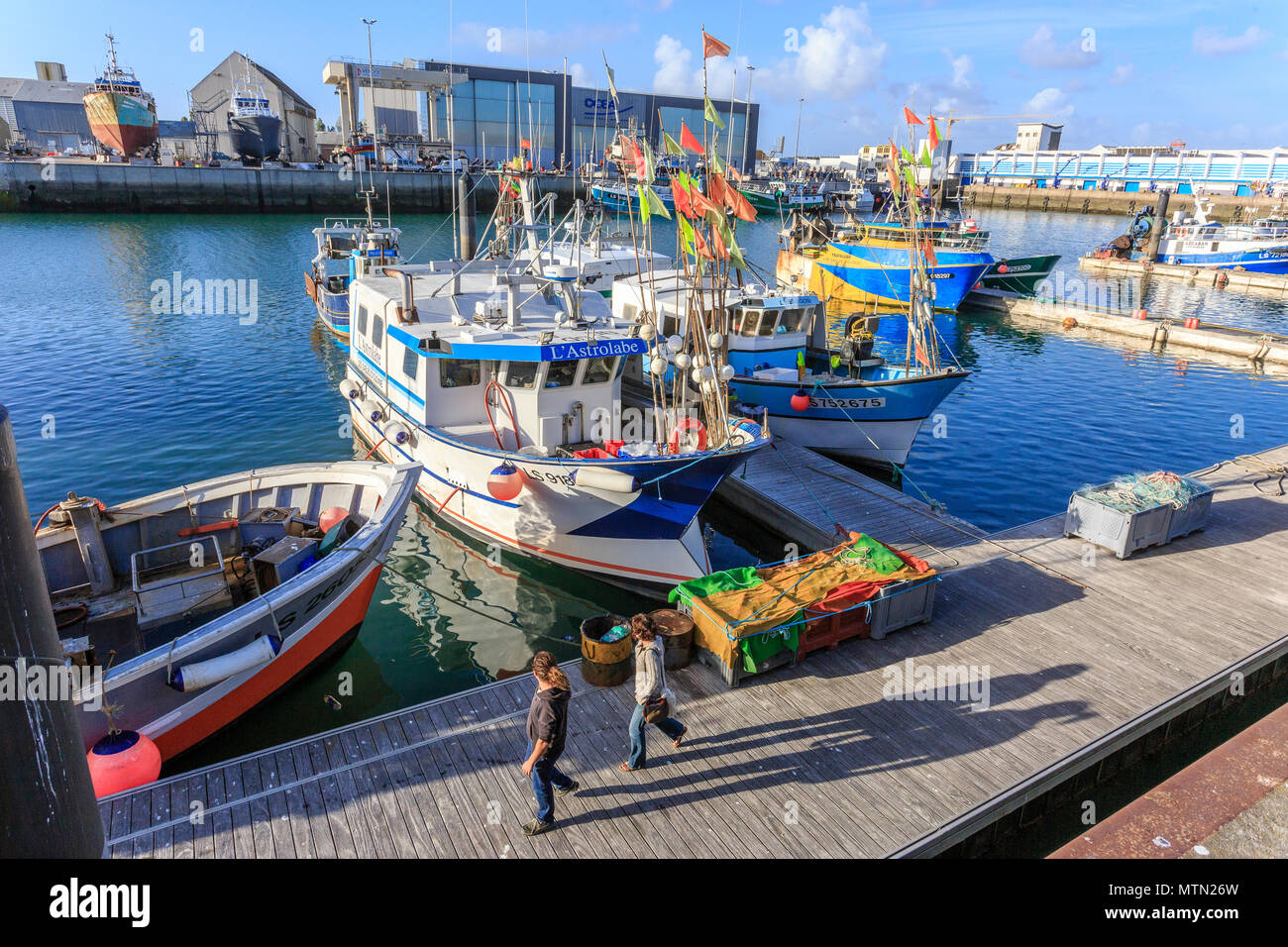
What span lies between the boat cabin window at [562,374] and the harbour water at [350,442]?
10.9 feet

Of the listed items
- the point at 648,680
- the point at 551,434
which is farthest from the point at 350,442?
the point at 648,680

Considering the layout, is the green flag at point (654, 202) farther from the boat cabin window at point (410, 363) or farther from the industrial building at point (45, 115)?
the industrial building at point (45, 115)

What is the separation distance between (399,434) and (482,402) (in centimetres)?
168

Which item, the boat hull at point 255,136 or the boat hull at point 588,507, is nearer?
the boat hull at point 588,507

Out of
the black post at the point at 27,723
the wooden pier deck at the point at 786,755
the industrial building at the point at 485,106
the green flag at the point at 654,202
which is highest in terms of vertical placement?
the industrial building at the point at 485,106

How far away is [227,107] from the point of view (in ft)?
299

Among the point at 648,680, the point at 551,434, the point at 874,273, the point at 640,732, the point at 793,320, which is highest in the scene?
the point at 874,273

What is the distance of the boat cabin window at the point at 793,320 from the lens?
63.9ft

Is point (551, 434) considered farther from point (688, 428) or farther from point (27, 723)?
point (27, 723)

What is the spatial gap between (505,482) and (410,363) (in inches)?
140

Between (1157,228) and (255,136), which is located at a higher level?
(255,136)

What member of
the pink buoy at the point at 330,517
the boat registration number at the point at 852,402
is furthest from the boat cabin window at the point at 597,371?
the boat registration number at the point at 852,402

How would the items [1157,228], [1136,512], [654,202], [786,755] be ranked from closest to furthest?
[786,755], [654,202], [1136,512], [1157,228]
